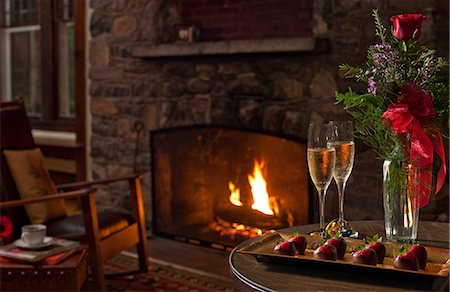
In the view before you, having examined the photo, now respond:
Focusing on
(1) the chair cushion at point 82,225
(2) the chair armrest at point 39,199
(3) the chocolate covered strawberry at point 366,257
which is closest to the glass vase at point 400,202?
(3) the chocolate covered strawberry at point 366,257

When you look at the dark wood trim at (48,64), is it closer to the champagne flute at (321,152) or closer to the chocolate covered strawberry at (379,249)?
the champagne flute at (321,152)

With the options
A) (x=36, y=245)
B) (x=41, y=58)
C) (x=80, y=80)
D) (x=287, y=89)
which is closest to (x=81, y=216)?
(x=36, y=245)

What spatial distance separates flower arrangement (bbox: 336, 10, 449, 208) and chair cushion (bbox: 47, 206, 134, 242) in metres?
2.14

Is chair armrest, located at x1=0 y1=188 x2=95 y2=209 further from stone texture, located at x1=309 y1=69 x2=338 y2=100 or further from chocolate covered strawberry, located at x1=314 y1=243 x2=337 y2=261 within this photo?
chocolate covered strawberry, located at x1=314 y1=243 x2=337 y2=261

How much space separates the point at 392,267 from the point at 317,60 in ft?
8.11

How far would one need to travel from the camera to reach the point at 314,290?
1.59 metres

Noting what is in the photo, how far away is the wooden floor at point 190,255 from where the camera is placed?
4.37 meters

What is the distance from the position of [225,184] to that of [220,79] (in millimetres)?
645

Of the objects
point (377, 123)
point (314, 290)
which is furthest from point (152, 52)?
point (314, 290)

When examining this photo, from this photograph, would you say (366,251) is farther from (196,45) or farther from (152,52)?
(152,52)

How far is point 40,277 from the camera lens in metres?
3.04

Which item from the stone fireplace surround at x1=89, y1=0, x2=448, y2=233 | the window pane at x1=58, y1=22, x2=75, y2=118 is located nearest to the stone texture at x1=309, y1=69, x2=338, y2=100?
the stone fireplace surround at x1=89, y1=0, x2=448, y2=233

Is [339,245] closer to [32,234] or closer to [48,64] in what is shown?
[32,234]

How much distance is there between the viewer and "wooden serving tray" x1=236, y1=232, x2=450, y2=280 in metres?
1.66
